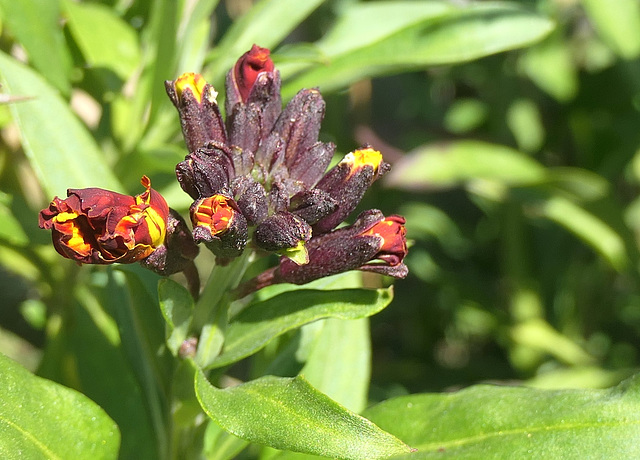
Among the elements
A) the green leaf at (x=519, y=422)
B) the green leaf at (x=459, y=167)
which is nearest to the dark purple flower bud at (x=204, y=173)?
the green leaf at (x=519, y=422)

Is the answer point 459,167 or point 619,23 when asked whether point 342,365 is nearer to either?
point 459,167

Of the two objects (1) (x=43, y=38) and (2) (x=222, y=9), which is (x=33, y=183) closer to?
(1) (x=43, y=38)

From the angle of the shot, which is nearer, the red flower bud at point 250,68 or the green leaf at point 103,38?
the red flower bud at point 250,68

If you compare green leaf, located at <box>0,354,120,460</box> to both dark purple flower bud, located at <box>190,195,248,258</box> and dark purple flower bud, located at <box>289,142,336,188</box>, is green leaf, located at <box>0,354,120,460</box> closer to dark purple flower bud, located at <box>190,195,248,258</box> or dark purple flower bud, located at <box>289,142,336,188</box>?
dark purple flower bud, located at <box>190,195,248,258</box>

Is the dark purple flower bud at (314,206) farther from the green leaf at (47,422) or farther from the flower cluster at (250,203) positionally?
the green leaf at (47,422)

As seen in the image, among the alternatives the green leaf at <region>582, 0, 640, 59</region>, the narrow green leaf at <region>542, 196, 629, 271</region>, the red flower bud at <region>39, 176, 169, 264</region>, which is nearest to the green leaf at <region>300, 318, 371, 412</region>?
the red flower bud at <region>39, 176, 169, 264</region>

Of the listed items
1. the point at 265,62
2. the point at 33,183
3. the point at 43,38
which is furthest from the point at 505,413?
the point at 33,183
